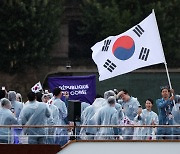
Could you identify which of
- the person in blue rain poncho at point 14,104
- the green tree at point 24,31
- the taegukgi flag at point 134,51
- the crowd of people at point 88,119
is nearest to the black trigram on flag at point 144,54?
the taegukgi flag at point 134,51

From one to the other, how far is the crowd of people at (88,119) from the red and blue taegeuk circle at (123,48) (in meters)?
0.76

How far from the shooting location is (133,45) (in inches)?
773

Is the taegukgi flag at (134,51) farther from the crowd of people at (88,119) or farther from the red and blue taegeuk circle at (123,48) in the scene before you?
the crowd of people at (88,119)

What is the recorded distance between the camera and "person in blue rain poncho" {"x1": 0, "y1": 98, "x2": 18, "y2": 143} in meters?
17.7

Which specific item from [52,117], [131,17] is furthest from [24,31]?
[52,117]

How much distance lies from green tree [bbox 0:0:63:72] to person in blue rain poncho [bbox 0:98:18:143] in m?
20.6

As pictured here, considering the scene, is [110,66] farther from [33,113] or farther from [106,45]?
[33,113]

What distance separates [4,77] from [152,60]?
21.9 metres

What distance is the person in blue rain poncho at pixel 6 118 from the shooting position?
17.7 meters

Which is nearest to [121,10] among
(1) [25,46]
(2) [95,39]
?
(2) [95,39]

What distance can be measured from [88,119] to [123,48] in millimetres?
1492

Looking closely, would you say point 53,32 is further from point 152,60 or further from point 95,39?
point 152,60

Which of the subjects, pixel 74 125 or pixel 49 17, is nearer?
pixel 74 125

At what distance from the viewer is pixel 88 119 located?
19656 millimetres
